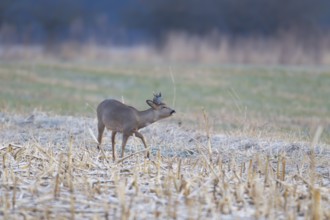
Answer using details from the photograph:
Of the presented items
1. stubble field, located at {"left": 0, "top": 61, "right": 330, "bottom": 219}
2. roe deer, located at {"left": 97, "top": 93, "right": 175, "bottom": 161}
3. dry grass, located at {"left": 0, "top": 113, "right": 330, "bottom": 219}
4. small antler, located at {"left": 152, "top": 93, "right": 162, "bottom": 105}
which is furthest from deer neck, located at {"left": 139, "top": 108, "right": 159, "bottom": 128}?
dry grass, located at {"left": 0, "top": 113, "right": 330, "bottom": 219}

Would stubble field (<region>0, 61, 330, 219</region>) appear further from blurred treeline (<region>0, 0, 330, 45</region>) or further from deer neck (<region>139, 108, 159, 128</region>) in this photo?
blurred treeline (<region>0, 0, 330, 45</region>)

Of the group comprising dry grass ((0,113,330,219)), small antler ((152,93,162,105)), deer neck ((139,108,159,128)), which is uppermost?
small antler ((152,93,162,105))

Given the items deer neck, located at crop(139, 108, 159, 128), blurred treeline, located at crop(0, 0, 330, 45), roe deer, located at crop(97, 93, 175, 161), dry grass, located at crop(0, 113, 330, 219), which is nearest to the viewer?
dry grass, located at crop(0, 113, 330, 219)

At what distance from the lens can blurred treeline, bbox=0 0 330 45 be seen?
55562 mm

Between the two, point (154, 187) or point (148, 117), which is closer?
point (154, 187)

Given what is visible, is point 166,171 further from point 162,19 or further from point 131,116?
point 162,19

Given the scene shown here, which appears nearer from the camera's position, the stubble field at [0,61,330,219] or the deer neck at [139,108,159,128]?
the stubble field at [0,61,330,219]

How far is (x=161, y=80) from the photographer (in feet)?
105

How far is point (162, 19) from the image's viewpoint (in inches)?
2591

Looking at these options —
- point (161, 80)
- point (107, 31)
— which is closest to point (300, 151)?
point (161, 80)

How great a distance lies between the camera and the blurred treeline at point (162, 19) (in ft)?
182

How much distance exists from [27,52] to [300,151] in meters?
30.9

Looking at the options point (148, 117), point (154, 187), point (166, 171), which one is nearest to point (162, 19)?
point (148, 117)

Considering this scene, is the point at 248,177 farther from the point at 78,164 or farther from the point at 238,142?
the point at 238,142
